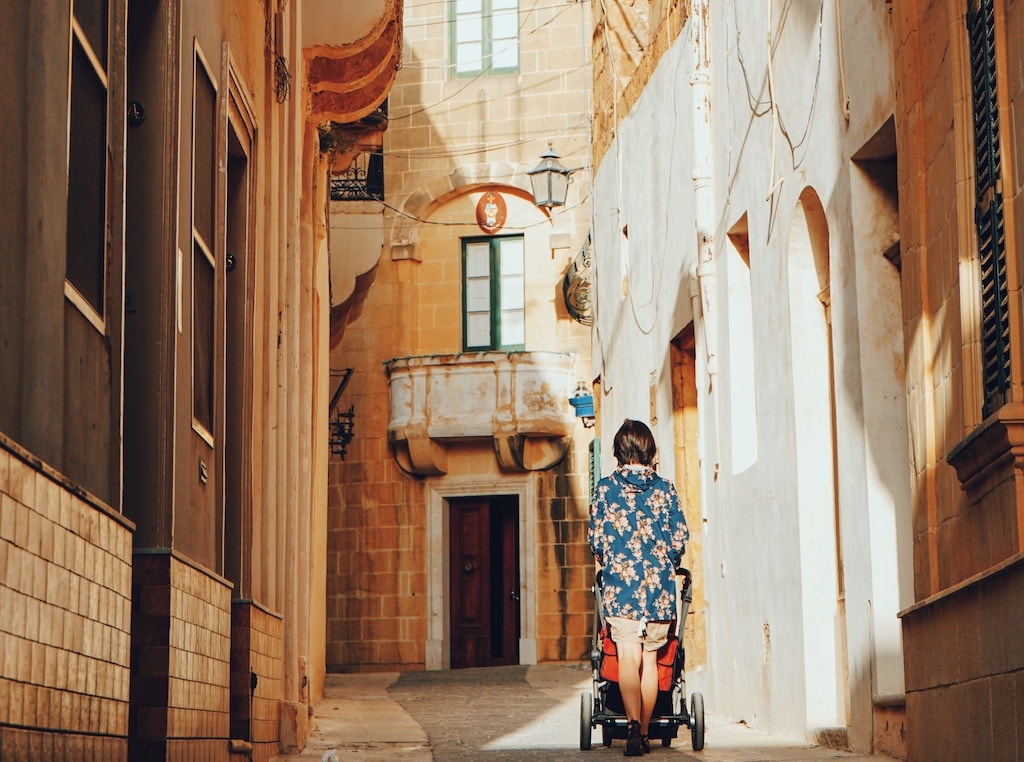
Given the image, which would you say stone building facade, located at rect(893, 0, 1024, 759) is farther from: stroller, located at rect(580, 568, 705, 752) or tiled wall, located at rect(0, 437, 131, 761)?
tiled wall, located at rect(0, 437, 131, 761)

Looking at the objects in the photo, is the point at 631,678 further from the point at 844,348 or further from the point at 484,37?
the point at 484,37

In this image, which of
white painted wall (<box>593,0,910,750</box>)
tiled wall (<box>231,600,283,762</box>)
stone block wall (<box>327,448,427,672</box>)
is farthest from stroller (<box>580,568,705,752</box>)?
stone block wall (<box>327,448,427,672</box>)

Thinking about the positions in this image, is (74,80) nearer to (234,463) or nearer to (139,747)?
(139,747)

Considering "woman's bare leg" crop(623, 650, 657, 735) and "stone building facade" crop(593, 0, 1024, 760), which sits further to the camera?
"woman's bare leg" crop(623, 650, 657, 735)

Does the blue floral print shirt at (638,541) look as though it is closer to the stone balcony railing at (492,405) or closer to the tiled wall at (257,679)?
the tiled wall at (257,679)

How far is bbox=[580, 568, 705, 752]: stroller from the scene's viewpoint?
981cm

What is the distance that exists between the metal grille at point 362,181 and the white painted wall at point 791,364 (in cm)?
1163

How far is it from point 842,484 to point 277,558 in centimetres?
368

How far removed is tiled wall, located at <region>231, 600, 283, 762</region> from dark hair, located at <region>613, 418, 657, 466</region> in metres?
2.29

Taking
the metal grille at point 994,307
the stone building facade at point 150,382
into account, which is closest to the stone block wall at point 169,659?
the stone building facade at point 150,382

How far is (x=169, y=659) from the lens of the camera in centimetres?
665

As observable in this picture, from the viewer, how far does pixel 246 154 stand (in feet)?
33.5

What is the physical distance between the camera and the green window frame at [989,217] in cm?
680

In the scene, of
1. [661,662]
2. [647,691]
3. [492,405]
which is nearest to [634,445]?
[661,662]
